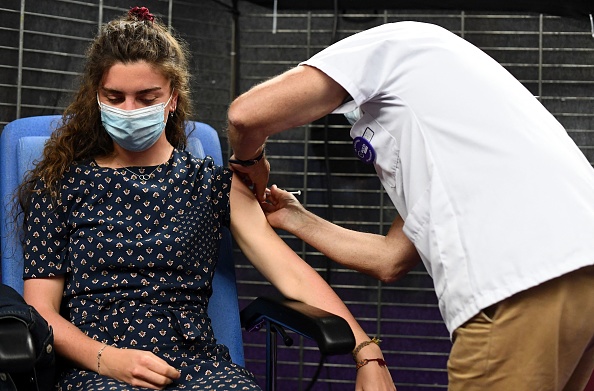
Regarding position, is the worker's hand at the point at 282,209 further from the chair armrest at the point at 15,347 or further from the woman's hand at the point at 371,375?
the chair armrest at the point at 15,347


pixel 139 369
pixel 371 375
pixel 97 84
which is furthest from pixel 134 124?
pixel 371 375

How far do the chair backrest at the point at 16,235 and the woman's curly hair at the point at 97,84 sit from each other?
2.2 inches

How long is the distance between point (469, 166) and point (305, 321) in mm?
525

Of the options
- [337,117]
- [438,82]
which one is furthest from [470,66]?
[337,117]

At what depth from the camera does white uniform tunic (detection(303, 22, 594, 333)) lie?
4.76ft

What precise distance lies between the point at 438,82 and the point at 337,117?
164 centimetres

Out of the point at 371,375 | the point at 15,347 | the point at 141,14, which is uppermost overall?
the point at 141,14

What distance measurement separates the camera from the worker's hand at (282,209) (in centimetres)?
218

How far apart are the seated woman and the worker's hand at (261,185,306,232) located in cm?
4

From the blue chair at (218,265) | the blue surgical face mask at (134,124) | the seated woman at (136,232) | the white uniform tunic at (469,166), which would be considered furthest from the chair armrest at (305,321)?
the blue surgical face mask at (134,124)

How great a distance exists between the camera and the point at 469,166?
1493mm

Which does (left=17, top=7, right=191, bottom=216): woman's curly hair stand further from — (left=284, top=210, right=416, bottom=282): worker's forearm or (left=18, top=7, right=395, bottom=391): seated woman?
(left=284, top=210, right=416, bottom=282): worker's forearm

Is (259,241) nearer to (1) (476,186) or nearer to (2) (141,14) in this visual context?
(2) (141,14)

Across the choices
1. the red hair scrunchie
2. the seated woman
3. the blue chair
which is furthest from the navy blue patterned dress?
the red hair scrunchie
